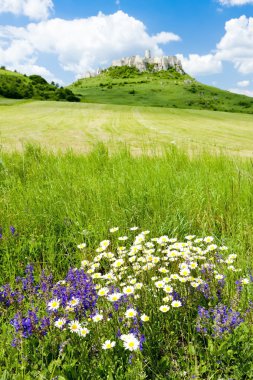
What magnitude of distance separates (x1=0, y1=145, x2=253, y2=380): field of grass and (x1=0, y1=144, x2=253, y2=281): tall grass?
0.02m

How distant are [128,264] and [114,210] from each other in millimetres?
1060

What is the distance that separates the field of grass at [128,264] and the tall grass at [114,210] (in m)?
0.02

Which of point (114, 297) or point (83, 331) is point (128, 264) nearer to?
point (114, 297)

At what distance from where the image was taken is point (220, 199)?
4871mm

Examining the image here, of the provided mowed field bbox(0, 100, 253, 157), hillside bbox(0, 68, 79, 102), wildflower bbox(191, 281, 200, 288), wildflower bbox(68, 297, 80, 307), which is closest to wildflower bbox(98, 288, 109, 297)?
wildflower bbox(68, 297, 80, 307)

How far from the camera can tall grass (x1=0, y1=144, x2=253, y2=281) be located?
13.5ft

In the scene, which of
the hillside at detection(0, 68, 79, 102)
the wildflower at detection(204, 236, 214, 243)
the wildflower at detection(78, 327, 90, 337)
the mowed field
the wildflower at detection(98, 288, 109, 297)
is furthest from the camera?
the hillside at detection(0, 68, 79, 102)

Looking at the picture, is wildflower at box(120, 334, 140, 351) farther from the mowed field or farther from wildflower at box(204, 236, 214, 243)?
the mowed field

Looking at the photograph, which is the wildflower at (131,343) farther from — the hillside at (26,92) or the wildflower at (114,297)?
the hillside at (26,92)

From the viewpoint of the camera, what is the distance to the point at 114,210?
4695mm

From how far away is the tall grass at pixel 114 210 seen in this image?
13.5 ft

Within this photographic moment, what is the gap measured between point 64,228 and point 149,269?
1.84 meters

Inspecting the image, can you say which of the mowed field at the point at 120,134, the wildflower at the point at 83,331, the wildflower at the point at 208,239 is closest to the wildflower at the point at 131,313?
the wildflower at the point at 83,331

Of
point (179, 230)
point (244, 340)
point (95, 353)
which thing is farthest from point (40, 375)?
point (179, 230)
